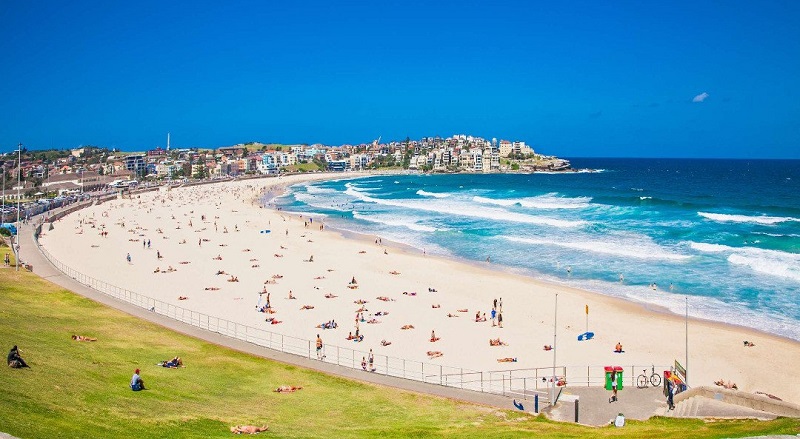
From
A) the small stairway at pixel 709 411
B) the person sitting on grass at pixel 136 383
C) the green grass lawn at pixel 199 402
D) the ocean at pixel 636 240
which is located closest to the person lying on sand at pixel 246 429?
the green grass lawn at pixel 199 402

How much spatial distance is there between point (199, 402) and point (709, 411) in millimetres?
11793

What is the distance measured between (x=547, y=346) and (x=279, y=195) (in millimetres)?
86871

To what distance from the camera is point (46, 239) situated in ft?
152

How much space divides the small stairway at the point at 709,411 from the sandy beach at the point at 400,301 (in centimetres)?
487

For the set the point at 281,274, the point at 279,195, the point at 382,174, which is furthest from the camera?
the point at 382,174

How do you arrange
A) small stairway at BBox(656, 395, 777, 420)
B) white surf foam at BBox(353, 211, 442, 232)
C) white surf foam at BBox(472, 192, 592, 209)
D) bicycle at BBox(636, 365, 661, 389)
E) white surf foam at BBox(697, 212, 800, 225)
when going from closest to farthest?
small stairway at BBox(656, 395, 777, 420), bicycle at BBox(636, 365, 661, 389), white surf foam at BBox(697, 212, 800, 225), white surf foam at BBox(353, 211, 442, 232), white surf foam at BBox(472, 192, 592, 209)

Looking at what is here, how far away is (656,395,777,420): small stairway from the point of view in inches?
520

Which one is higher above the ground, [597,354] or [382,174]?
[382,174]

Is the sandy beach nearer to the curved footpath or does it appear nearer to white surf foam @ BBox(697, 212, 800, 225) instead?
the curved footpath

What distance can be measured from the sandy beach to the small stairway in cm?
487

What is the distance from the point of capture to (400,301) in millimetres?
30172

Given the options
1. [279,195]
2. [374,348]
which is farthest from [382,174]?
[374,348]

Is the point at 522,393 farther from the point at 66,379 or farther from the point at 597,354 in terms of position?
the point at 66,379

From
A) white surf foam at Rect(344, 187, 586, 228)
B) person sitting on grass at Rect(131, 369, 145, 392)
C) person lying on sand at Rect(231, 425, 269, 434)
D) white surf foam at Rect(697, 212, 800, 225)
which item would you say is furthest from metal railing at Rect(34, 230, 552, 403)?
white surf foam at Rect(697, 212, 800, 225)
